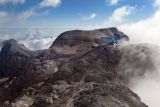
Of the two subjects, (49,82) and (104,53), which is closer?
(49,82)

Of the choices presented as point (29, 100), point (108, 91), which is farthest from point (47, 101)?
point (108, 91)

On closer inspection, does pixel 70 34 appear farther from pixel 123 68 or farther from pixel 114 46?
pixel 123 68

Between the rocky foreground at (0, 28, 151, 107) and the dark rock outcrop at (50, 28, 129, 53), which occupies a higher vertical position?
the dark rock outcrop at (50, 28, 129, 53)

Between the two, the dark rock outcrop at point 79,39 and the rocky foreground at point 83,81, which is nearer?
the rocky foreground at point 83,81

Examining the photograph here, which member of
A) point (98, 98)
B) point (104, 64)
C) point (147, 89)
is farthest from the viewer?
point (104, 64)

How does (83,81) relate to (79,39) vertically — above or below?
below

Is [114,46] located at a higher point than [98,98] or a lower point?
higher

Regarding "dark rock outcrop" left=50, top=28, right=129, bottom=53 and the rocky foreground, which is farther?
"dark rock outcrop" left=50, top=28, right=129, bottom=53

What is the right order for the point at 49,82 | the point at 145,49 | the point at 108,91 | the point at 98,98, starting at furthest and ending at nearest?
the point at 145,49, the point at 49,82, the point at 108,91, the point at 98,98

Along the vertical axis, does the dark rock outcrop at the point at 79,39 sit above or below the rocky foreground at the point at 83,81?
above

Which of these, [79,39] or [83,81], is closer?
[83,81]
